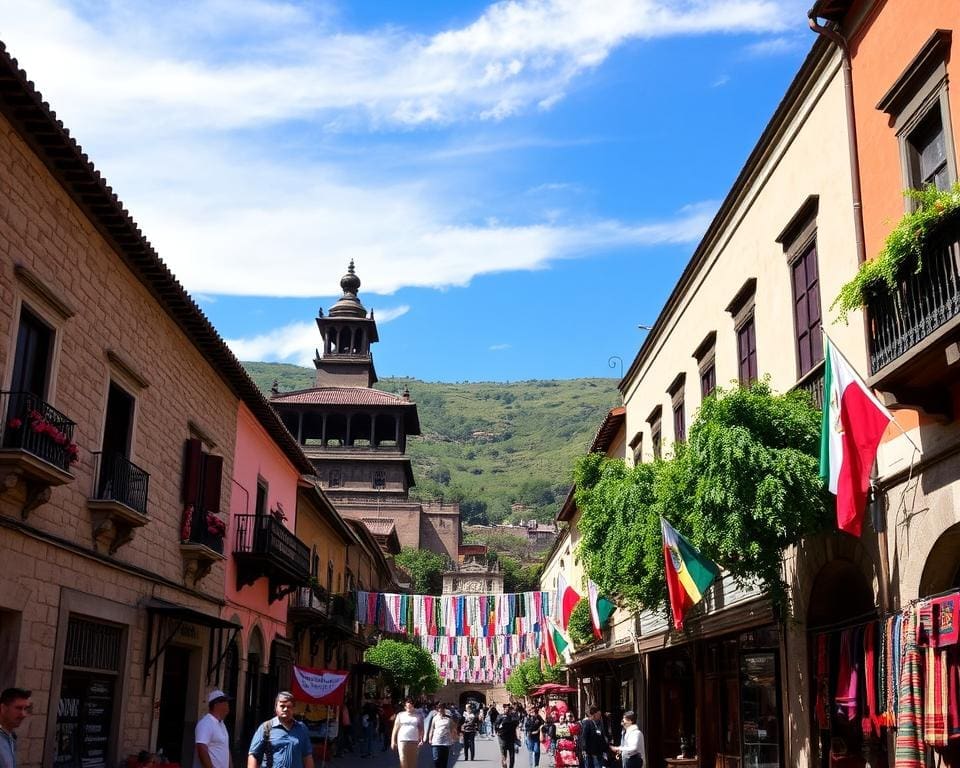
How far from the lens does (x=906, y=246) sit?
319 inches

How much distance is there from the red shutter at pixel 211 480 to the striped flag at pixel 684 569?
8998mm

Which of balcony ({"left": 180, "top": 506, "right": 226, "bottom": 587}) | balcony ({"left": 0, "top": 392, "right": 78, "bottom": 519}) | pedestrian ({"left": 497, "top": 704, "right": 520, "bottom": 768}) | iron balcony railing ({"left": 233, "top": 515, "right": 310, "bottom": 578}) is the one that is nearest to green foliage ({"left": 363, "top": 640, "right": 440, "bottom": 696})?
pedestrian ({"left": 497, "top": 704, "right": 520, "bottom": 768})

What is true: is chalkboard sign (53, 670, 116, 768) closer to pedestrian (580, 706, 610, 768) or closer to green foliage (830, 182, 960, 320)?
pedestrian (580, 706, 610, 768)

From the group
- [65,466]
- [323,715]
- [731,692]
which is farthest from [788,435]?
[323,715]

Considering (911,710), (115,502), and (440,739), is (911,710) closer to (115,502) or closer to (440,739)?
(115,502)

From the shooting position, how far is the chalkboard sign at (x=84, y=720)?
12.8m

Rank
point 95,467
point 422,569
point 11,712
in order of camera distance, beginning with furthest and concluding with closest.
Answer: point 422,569 → point 95,467 → point 11,712

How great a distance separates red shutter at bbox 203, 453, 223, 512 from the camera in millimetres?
18547

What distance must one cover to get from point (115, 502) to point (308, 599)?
51.9ft

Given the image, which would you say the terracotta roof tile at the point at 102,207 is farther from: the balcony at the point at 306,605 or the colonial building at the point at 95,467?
the balcony at the point at 306,605

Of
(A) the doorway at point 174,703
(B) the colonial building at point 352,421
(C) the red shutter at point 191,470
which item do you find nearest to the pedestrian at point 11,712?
(A) the doorway at point 174,703

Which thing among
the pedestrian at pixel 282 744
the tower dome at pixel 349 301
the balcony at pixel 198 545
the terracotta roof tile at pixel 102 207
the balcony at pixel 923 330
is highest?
the tower dome at pixel 349 301

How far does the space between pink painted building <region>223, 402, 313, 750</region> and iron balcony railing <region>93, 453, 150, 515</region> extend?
19.0ft

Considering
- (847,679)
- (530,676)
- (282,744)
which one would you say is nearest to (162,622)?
(282,744)
